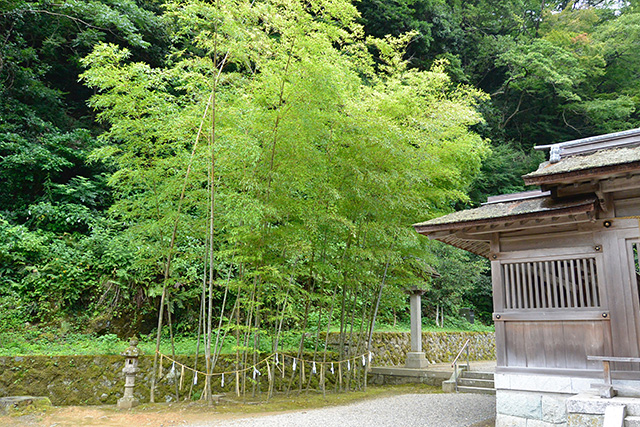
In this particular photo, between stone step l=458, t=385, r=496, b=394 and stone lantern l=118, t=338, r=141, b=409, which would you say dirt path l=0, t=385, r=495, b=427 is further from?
stone step l=458, t=385, r=496, b=394

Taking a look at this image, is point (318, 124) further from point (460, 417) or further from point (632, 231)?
point (460, 417)

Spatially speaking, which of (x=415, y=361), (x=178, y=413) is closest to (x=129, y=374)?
(x=178, y=413)

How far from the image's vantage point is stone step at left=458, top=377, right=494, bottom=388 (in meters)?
8.31

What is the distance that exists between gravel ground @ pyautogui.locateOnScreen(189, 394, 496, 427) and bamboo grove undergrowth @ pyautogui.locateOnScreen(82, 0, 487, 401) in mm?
1123

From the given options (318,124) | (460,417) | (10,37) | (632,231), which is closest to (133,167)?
(318,124)

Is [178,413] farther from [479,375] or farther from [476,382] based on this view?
[479,375]

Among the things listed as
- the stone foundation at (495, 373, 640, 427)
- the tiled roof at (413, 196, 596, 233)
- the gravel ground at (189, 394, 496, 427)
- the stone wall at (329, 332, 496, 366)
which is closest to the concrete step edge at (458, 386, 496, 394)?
the gravel ground at (189, 394, 496, 427)

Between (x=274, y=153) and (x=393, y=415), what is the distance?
13.4 feet

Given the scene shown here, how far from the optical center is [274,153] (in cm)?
652

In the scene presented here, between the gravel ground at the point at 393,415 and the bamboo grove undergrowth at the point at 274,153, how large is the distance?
112cm

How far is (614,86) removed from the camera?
65.5ft

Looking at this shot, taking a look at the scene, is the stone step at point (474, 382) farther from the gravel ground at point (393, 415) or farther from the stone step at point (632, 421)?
the stone step at point (632, 421)

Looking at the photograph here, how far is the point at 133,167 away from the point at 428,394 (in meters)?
6.41

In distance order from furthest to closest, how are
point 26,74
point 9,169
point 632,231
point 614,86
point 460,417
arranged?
point 614,86
point 26,74
point 9,169
point 460,417
point 632,231
